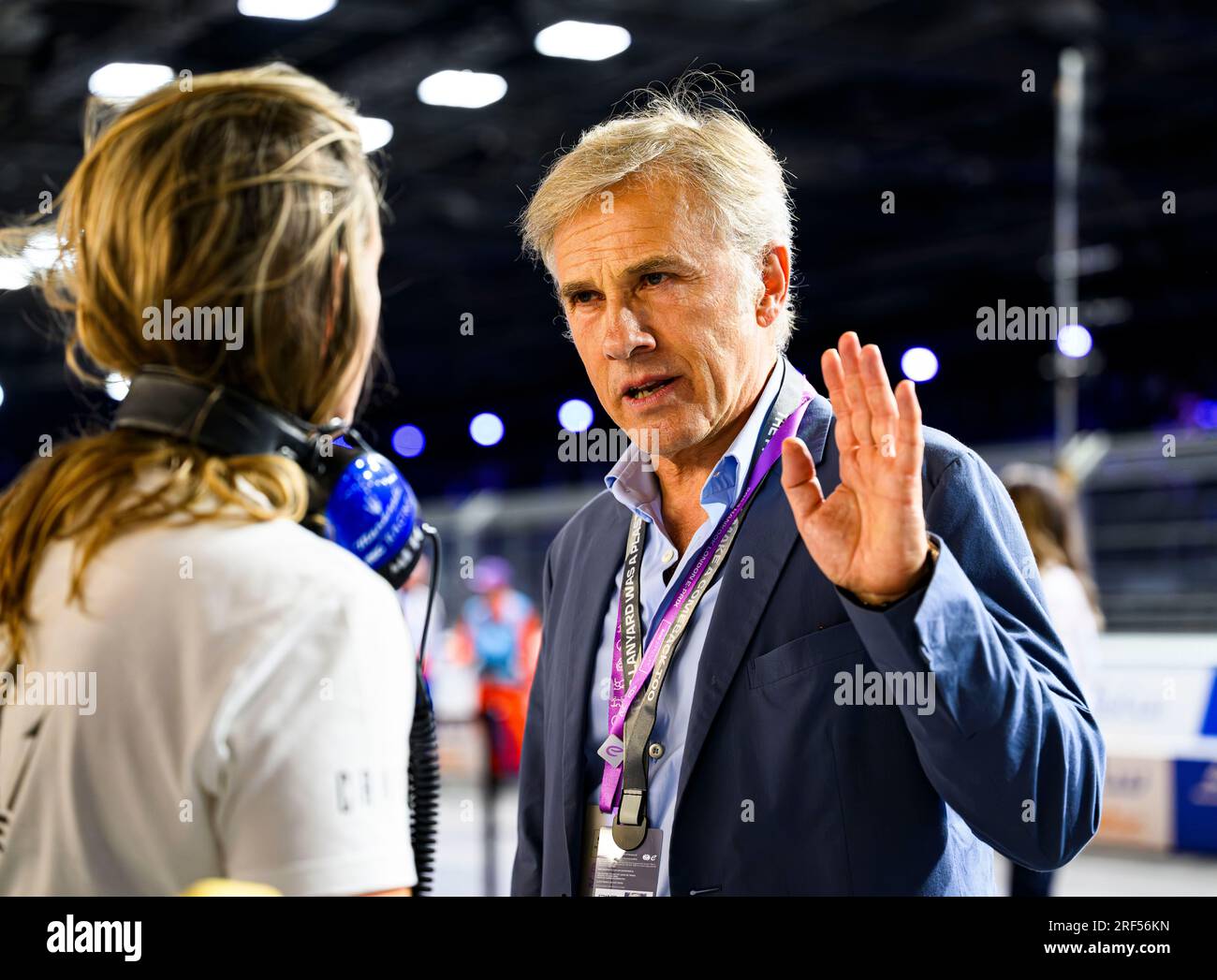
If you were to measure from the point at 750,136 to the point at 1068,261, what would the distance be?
13.6ft

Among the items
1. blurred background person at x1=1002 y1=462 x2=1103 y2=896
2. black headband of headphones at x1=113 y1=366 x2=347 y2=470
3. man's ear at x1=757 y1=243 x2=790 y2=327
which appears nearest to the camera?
black headband of headphones at x1=113 y1=366 x2=347 y2=470

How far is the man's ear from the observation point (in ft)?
6.48

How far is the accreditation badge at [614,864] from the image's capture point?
1.65 meters

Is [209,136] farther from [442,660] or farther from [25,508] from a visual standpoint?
[442,660]

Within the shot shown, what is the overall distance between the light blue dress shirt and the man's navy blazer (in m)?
0.06

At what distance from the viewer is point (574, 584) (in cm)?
201

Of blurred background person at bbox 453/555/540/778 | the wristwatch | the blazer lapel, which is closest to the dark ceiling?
the blazer lapel

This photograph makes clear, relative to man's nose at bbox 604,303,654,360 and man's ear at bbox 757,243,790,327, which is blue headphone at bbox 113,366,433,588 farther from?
man's ear at bbox 757,243,790,327

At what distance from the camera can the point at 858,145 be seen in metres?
8.83

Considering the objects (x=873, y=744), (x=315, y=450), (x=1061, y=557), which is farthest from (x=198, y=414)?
(x=1061, y=557)

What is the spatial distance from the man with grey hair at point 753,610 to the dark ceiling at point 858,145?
47cm

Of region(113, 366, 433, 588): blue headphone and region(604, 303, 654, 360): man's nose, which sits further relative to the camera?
region(604, 303, 654, 360): man's nose

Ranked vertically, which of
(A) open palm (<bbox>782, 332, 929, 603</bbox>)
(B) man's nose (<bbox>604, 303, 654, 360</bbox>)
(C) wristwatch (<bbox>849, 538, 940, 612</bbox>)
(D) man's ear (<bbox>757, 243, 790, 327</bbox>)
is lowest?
→ (C) wristwatch (<bbox>849, 538, 940, 612</bbox>)
